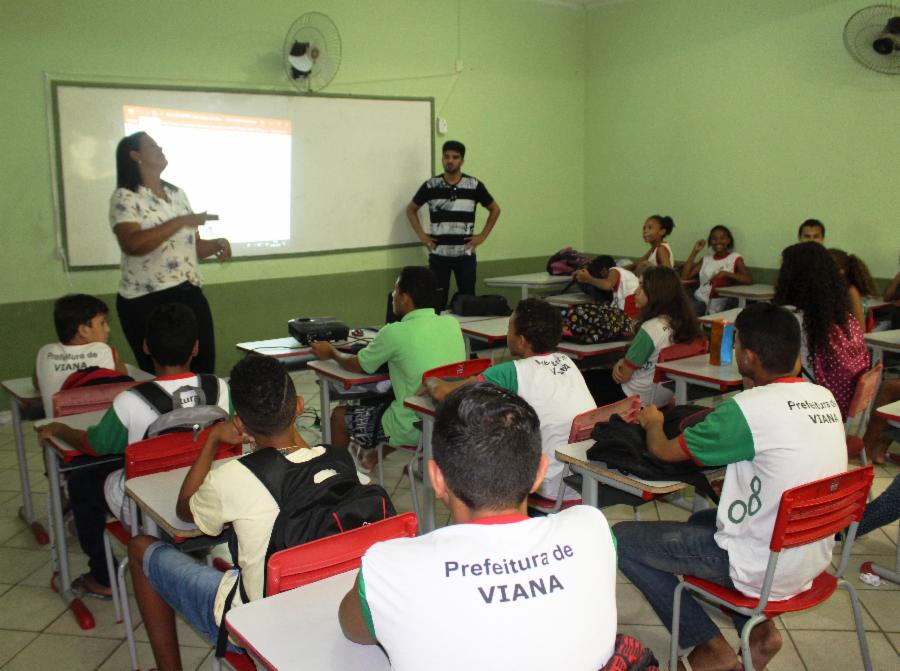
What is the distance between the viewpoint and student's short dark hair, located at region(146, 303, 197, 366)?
272cm

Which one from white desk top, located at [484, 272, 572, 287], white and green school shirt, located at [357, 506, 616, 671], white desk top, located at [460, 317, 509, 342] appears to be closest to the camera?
white and green school shirt, located at [357, 506, 616, 671]

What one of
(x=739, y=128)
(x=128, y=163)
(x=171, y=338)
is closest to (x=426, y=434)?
(x=171, y=338)

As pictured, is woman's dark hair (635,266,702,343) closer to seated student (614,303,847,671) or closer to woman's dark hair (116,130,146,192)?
seated student (614,303,847,671)

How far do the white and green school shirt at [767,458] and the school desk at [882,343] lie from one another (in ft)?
7.81

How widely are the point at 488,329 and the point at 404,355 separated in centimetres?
118

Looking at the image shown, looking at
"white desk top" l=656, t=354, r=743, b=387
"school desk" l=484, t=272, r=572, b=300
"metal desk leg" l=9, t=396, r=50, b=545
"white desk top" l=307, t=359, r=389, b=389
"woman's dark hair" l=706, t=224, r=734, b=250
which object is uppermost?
"woman's dark hair" l=706, t=224, r=734, b=250

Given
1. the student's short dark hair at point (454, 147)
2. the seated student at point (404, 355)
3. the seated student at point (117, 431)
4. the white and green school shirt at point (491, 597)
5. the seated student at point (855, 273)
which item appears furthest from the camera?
the student's short dark hair at point (454, 147)

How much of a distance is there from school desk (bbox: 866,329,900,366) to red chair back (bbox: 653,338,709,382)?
106 cm

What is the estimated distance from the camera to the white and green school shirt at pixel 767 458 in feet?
6.78

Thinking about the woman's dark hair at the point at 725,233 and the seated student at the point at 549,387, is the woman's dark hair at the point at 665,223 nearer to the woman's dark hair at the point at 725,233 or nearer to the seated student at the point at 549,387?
the woman's dark hair at the point at 725,233

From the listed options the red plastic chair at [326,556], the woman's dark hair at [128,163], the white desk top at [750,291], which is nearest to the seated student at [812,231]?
the white desk top at [750,291]

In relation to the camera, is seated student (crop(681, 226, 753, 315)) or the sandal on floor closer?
the sandal on floor

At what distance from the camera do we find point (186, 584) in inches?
80.2

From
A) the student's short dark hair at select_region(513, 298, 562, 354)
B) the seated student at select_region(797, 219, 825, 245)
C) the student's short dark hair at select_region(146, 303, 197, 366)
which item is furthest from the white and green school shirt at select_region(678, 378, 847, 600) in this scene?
the seated student at select_region(797, 219, 825, 245)
